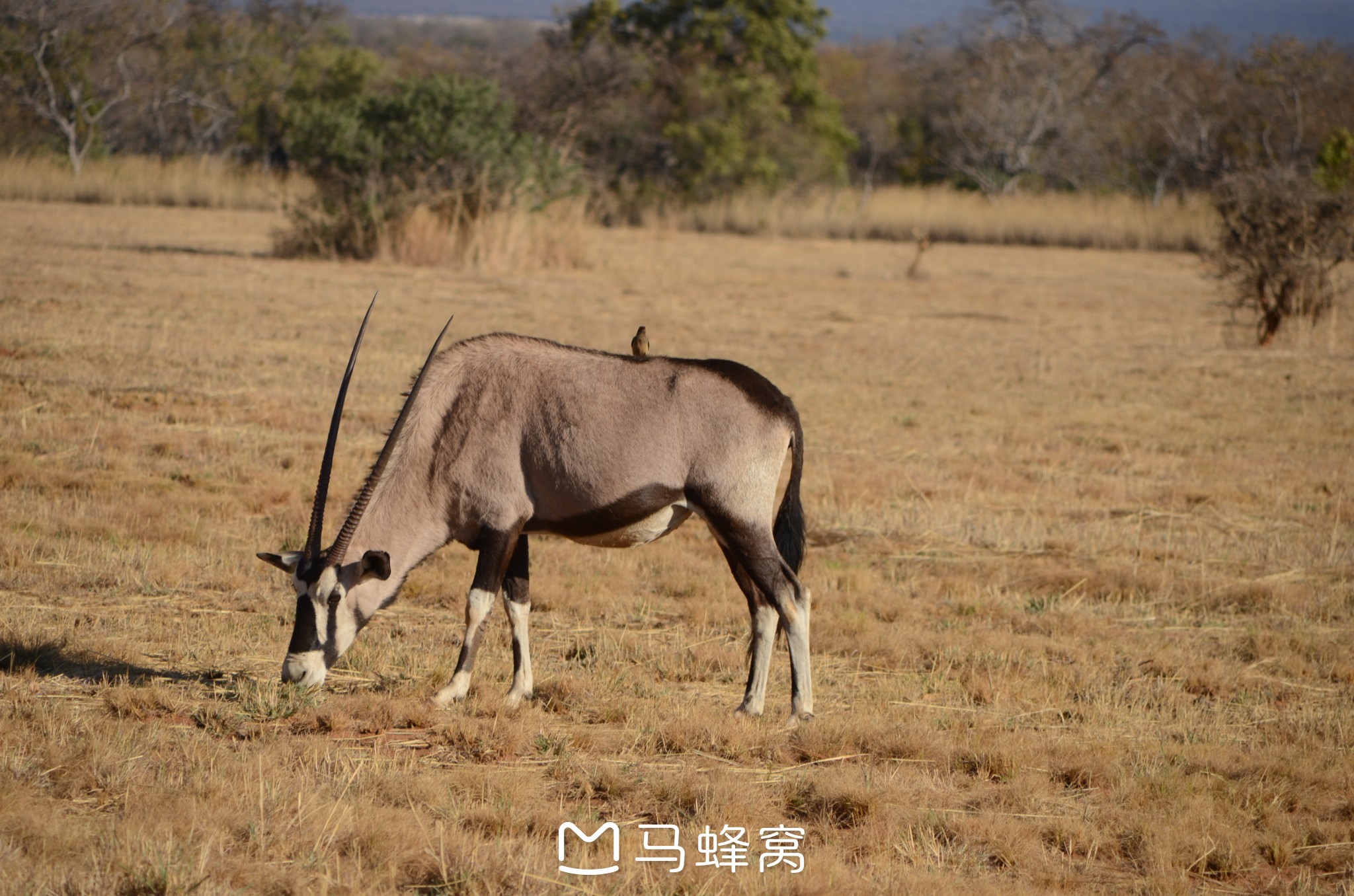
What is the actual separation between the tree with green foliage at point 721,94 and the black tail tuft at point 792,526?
109 feet

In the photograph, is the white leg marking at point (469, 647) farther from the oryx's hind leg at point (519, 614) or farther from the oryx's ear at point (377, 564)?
the oryx's ear at point (377, 564)

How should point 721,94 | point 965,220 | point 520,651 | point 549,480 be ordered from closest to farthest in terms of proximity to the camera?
point 549,480, point 520,651, point 965,220, point 721,94

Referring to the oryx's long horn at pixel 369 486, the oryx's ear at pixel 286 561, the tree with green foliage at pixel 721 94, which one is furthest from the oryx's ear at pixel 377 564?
the tree with green foliage at pixel 721 94

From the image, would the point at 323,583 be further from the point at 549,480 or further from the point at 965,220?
the point at 965,220

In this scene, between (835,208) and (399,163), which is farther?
(835,208)

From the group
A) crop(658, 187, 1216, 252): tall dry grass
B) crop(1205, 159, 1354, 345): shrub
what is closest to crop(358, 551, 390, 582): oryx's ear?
crop(1205, 159, 1354, 345): shrub

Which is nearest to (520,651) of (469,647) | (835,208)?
(469,647)

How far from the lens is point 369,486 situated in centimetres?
548

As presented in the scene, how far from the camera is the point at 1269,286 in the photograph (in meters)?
18.8

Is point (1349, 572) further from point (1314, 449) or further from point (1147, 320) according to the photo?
point (1147, 320)

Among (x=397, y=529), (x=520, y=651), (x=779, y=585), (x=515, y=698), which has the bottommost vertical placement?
(x=515, y=698)

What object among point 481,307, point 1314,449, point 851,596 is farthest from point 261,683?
point 481,307

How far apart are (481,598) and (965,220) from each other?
34935mm

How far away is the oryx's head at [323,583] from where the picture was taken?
533cm
